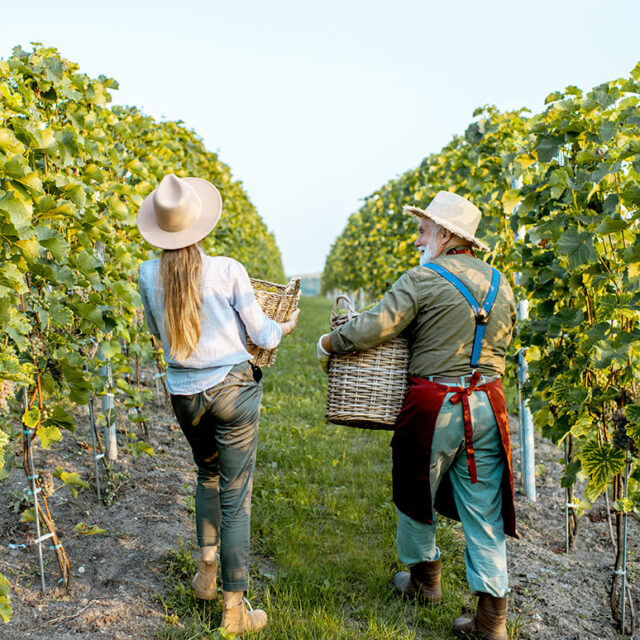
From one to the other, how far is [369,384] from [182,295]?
0.92 metres

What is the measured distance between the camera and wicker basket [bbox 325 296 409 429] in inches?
105

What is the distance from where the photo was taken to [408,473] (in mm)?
2658

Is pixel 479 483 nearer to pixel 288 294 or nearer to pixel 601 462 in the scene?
pixel 601 462

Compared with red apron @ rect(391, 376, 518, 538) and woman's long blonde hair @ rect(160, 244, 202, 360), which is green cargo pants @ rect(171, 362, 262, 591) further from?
red apron @ rect(391, 376, 518, 538)

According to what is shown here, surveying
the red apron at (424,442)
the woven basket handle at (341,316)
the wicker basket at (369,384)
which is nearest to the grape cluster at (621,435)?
the red apron at (424,442)

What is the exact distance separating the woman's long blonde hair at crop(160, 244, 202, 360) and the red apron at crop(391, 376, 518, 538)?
0.99 meters

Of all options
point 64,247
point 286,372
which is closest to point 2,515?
point 64,247

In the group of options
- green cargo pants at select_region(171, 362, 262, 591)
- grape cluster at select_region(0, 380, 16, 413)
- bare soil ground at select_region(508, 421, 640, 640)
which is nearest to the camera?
green cargo pants at select_region(171, 362, 262, 591)

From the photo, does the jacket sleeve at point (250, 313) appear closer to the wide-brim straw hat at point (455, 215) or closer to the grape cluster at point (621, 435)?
the wide-brim straw hat at point (455, 215)

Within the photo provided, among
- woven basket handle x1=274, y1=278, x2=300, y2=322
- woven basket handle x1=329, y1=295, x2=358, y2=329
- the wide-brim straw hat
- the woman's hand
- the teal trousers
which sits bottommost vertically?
the teal trousers

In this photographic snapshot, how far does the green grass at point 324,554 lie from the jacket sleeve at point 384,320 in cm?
128

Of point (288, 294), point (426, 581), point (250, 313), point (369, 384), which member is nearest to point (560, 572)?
point (426, 581)

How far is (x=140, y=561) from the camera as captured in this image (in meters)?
3.03

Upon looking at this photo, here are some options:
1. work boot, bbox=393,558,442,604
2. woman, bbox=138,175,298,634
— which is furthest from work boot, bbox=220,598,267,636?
work boot, bbox=393,558,442,604
